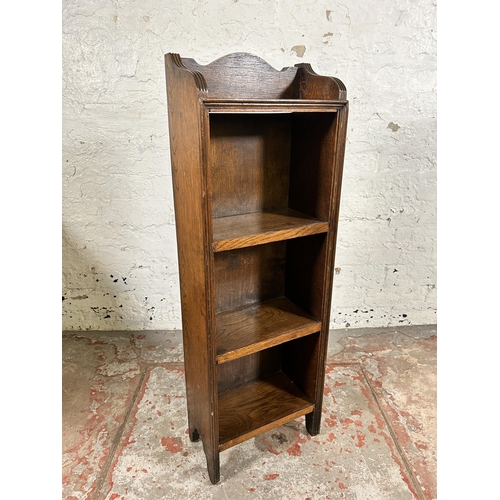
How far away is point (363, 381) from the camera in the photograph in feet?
7.20

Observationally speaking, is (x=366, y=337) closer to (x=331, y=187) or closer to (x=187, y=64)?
(x=331, y=187)

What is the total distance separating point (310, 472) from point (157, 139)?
1809 millimetres

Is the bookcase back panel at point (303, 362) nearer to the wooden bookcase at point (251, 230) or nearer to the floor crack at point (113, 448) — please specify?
the wooden bookcase at point (251, 230)

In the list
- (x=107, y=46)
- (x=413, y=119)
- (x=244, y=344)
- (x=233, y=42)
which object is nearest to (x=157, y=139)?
(x=107, y=46)

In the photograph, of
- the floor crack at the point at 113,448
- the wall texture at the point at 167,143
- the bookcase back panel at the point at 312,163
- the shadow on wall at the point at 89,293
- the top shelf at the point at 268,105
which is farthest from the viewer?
the shadow on wall at the point at 89,293

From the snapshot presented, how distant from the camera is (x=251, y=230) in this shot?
141 cm

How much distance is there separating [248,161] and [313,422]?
1194mm

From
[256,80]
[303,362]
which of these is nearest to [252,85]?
[256,80]

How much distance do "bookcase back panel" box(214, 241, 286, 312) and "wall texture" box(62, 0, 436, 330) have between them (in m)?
0.83

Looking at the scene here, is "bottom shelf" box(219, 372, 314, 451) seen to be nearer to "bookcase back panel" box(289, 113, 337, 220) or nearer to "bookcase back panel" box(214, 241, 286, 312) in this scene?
"bookcase back panel" box(214, 241, 286, 312)

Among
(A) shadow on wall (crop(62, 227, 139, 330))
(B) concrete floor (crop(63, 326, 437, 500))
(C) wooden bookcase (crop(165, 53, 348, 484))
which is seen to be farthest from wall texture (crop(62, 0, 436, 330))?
(C) wooden bookcase (crop(165, 53, 348, 484))

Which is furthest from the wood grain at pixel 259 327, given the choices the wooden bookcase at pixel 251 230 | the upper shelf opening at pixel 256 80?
the upper shelf opening at pixel 256 80

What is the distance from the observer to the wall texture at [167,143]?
204cm

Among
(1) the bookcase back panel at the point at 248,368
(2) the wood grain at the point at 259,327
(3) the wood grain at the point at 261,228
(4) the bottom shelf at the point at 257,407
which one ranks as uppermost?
(3) the wood grain at the point at 261,228
